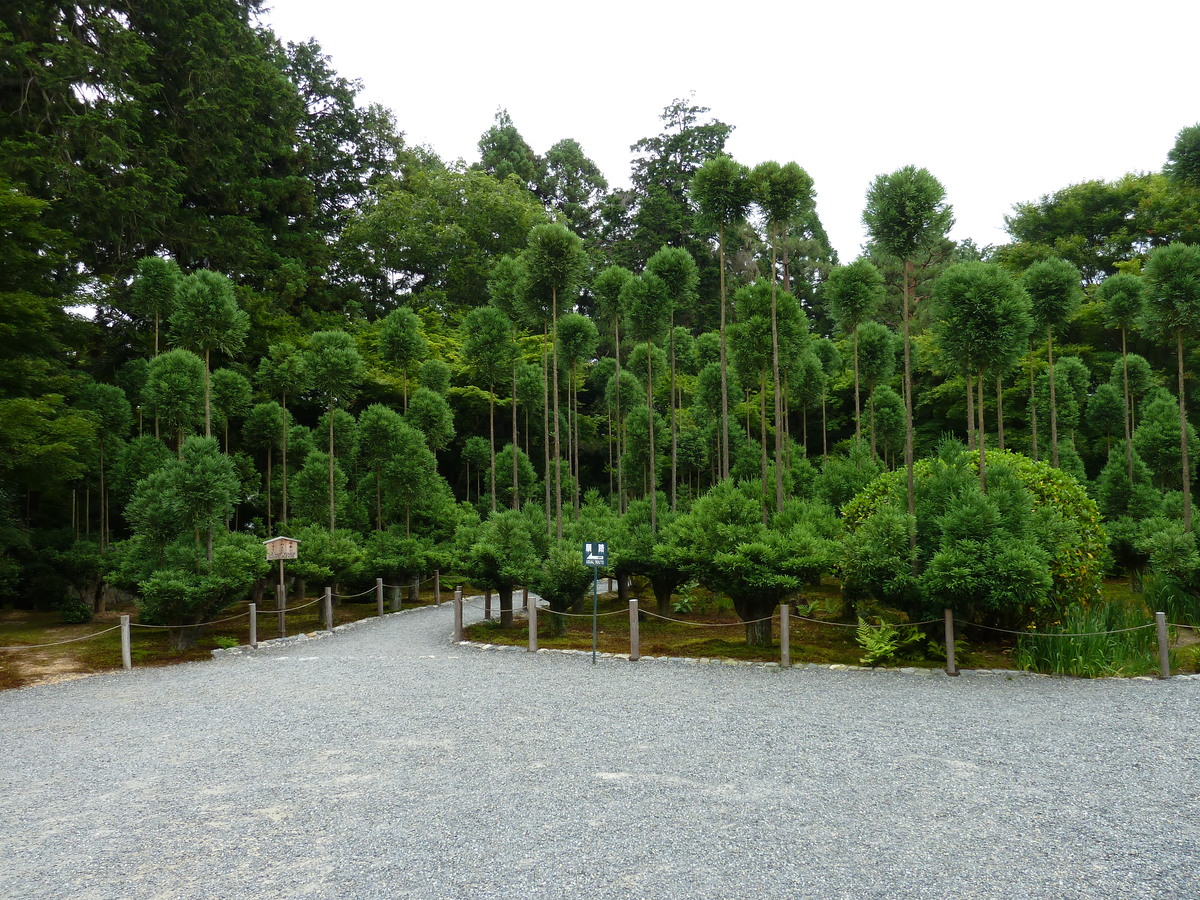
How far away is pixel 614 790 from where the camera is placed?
5.36 m

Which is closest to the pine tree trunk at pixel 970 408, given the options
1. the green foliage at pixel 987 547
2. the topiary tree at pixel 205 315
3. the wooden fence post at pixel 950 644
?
the green foliage at pixel 987 547

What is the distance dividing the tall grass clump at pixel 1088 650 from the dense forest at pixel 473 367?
1.65 feet

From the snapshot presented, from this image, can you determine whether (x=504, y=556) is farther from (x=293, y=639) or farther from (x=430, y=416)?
(x=430, y=416)

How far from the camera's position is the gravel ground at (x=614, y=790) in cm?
405

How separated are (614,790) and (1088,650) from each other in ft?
24.5

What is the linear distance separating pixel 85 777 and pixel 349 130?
31.6m

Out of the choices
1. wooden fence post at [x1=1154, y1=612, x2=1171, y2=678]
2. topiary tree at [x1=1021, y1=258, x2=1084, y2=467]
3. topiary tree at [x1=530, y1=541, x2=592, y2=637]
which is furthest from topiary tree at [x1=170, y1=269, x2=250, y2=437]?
topiary tree at [x1=1021, y1=258, x2=1084, y2=467]

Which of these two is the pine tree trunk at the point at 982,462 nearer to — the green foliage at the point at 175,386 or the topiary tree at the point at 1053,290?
the topiary tree at the point at 1053,290

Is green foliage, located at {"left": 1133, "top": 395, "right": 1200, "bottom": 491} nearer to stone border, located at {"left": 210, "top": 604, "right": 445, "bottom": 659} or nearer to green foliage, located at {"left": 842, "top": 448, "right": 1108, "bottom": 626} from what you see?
green foliage, located at {"left": 842, "top": 448, "right": 1108, "bottom": 626}

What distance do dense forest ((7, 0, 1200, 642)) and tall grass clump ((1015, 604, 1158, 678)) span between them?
0.50 metres

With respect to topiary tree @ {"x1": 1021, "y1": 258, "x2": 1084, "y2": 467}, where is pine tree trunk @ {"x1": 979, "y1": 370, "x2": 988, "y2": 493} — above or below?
below

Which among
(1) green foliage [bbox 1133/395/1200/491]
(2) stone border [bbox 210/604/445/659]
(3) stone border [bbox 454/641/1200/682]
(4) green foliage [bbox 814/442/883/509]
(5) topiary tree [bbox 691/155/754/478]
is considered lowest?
(2) stone border [bbox 210/604/445/659]

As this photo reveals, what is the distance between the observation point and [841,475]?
1669 centimetres

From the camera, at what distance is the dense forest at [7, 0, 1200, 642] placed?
10.9 meters
